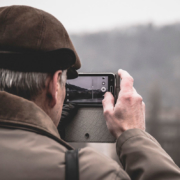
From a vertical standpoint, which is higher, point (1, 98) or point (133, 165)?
point (1, 98)

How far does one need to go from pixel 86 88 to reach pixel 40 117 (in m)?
0.40

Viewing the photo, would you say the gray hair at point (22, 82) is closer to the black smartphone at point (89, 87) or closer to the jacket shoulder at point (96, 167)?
the jacket shoulder at point (96, 167)

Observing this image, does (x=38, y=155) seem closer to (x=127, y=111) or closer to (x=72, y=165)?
(x=72, y=165)

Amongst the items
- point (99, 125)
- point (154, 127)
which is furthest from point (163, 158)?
point (154, 127)

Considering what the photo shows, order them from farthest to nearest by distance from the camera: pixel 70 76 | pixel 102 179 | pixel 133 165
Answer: pixel 70 76
pixel 133 165
pixel 102 179

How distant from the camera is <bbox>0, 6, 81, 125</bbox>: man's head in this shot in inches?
19.6

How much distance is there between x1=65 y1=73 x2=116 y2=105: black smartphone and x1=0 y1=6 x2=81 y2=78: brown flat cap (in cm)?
30

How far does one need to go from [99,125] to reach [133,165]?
284 mm

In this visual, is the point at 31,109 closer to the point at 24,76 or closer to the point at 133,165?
the point at 24,76

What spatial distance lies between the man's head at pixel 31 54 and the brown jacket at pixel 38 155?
0.18 feet

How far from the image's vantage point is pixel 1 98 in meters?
0.45

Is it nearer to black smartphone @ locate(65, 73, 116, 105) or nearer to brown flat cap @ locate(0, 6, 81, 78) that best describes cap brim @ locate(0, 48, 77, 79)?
brown flat cap @ locate(0, 6, 81, 78)

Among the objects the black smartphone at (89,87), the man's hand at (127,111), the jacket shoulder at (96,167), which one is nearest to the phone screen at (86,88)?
the black smartphone at (89,87)

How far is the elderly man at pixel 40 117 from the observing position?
42 centimetres
